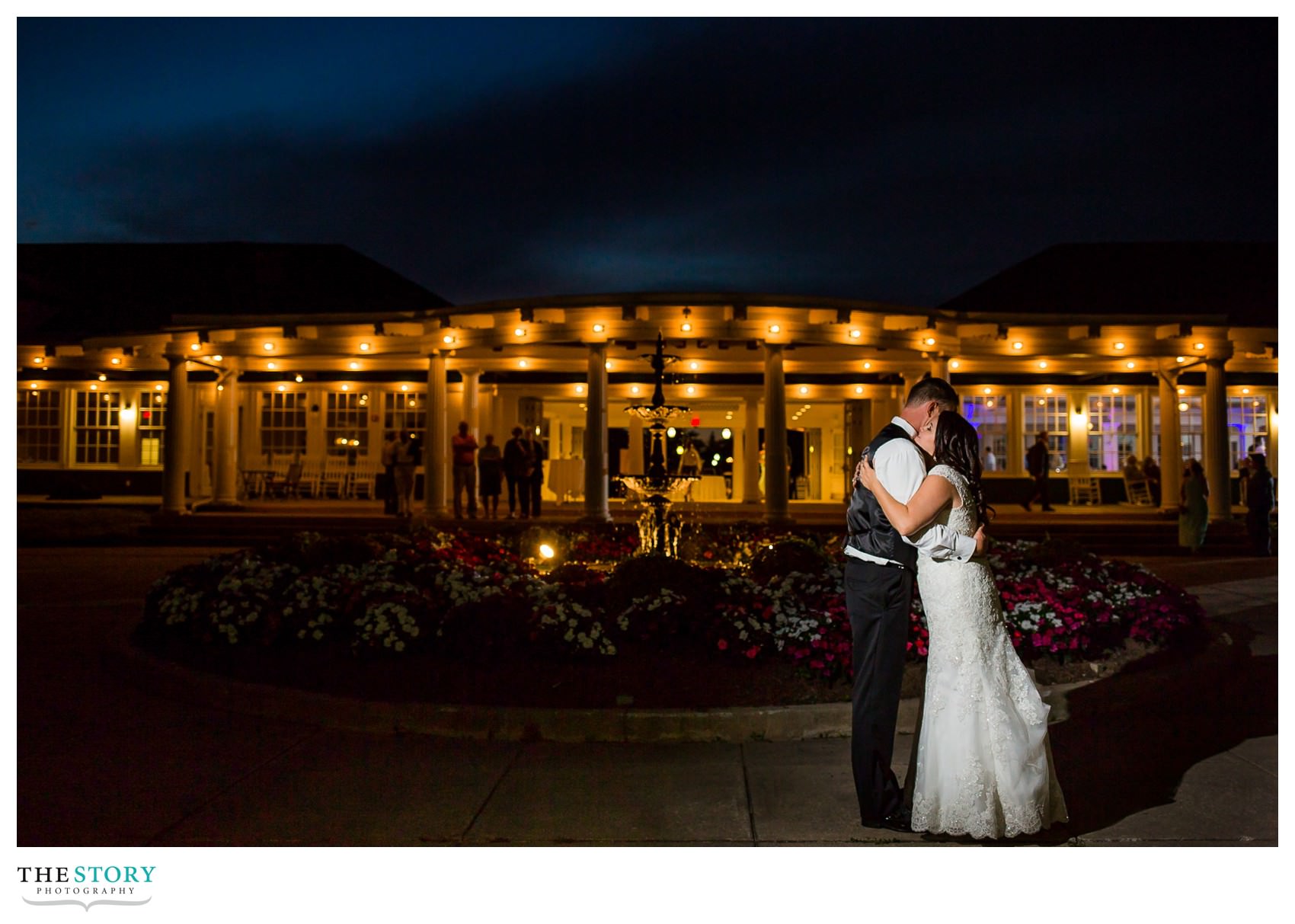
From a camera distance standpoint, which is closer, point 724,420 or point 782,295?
point 782,295

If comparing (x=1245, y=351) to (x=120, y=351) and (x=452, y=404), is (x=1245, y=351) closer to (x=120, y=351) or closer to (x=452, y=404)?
(x=452, y=404)

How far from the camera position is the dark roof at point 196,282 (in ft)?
93.4

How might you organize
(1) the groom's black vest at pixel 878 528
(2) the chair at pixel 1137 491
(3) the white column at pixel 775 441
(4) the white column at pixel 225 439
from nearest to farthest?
(1) the groom's black vest at pixel 878 528 → (3) the white column at pixel 775 441 → (4) the white column at pixel 225 439 → (2) the chair at pixel 1137 491

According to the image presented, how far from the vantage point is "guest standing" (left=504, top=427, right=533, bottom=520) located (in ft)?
51.5

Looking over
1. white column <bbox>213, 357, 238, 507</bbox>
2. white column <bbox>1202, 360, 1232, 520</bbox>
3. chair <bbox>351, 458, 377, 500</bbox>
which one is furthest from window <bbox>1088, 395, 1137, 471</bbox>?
white column <bbox>213, 357, 238, 507</bbox>

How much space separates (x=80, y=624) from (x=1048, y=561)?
338 inches

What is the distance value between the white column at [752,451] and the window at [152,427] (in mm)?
13677

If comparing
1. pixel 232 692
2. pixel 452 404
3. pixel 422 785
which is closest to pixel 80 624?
pixel 232 692

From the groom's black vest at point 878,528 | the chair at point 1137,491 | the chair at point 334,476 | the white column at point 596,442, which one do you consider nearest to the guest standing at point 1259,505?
the chair at point 1137,491

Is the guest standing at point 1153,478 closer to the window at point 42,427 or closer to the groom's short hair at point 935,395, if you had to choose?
the groom's short hair at point 935,395

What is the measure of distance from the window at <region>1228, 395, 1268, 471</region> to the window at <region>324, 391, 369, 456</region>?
20.4 metres

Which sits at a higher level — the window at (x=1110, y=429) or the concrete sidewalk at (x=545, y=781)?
the window at (x=1110, y=429)

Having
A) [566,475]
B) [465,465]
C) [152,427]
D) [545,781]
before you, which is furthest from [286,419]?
[545,781]

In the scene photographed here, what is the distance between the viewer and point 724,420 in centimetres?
2417
